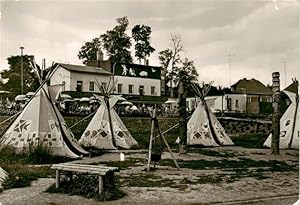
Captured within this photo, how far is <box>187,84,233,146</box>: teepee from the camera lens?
25.5ft

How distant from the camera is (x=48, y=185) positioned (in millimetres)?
3289

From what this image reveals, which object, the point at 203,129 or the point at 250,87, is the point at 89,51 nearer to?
the point at 203,129

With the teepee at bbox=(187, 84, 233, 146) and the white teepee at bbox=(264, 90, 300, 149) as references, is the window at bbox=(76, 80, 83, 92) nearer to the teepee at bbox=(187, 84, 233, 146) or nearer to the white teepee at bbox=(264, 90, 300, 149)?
the teepee at bbox=(187, 84, 233, 146)

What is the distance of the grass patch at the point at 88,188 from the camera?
284cm

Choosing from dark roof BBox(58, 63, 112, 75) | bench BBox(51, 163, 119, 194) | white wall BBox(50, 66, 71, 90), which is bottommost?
bench BBox(51, 163, 119, 194)

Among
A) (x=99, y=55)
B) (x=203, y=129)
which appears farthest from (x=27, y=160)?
(x=99, y=55)

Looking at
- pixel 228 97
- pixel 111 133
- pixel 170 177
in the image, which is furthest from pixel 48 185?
pixel 228 97

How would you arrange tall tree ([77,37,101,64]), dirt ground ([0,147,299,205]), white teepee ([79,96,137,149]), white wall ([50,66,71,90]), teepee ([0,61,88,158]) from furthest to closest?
tall tree ([77,37,101,64])
white wall ([50,66,71,90])
white teepee ([79,96,137,149])
teepee ([0,61,88,158])
dirt ground ([0,147,299,205])

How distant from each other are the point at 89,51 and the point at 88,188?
9064 millimetres

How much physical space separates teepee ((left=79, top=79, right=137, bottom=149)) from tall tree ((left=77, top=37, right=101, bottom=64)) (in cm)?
378

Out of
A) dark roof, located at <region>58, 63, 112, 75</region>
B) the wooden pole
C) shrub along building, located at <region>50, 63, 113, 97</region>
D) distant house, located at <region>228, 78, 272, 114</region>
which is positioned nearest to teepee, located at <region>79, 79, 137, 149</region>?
the wooden pole

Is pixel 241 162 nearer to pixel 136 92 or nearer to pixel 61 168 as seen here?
pixel 61 168

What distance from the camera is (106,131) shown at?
7.07 metres

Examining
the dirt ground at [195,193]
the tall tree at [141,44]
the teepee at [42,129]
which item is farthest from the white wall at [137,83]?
the dirt ground at [195,193]
